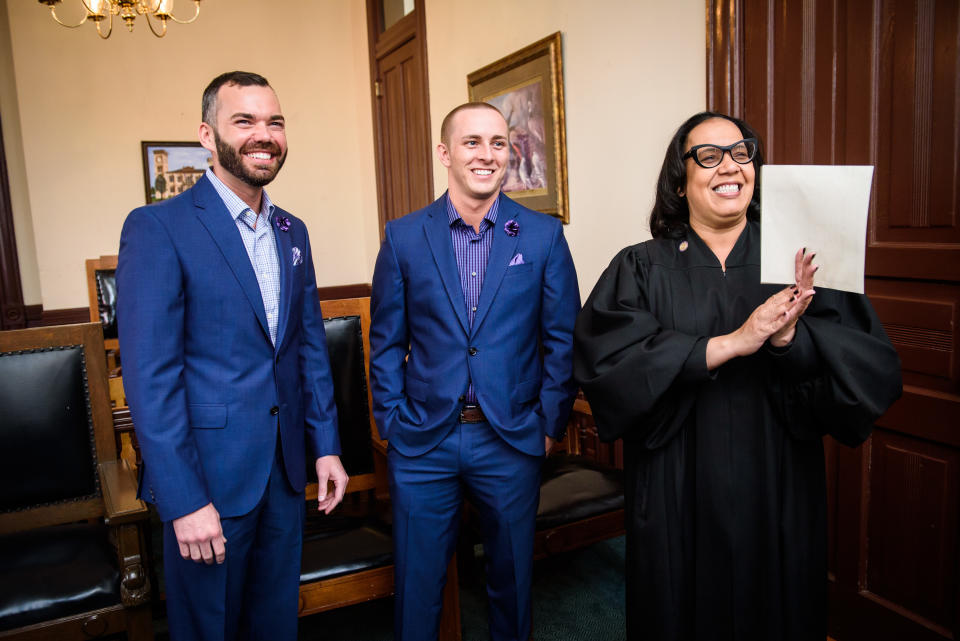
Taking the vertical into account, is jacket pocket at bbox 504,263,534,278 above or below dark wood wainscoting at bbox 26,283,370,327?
above

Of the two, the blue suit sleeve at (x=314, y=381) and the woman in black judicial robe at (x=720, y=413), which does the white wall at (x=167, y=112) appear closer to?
the blue suit sleeve at (x=314, y=381)

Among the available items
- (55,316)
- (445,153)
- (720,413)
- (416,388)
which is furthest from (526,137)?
(55,316)

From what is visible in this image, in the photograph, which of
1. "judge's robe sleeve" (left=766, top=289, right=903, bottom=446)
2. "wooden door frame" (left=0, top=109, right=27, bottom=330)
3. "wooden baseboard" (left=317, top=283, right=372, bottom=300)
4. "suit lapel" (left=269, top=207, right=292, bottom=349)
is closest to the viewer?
"judge's robe sleeve" (left=766, top=289, right=903, bottom=446)

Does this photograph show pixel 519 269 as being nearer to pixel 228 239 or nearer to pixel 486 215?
pixel 486 215

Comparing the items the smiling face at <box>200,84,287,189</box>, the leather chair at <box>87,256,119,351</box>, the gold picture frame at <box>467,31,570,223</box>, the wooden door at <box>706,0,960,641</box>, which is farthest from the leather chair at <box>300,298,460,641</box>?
the leather chair at <box>87,256,119,351</box>

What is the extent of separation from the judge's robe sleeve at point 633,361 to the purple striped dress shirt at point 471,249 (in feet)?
1.23

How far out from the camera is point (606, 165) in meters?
3.45

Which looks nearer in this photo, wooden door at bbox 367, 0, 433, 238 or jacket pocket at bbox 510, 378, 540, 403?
jacket pocket at bbox 510, 378, 540, 403

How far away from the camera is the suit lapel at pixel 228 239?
1619 mm

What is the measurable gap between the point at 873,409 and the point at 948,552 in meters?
1.02

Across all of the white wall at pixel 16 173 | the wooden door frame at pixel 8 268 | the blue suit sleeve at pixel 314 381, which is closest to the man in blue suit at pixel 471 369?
the blue suit sleeve at pixel 314 381

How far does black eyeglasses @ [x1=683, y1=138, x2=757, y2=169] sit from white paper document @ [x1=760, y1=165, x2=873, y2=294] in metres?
0.28

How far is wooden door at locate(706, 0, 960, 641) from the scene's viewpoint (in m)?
2.01

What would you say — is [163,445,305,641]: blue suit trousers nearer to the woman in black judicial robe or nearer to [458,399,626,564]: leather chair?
[458,399,626,564]: leather chair
